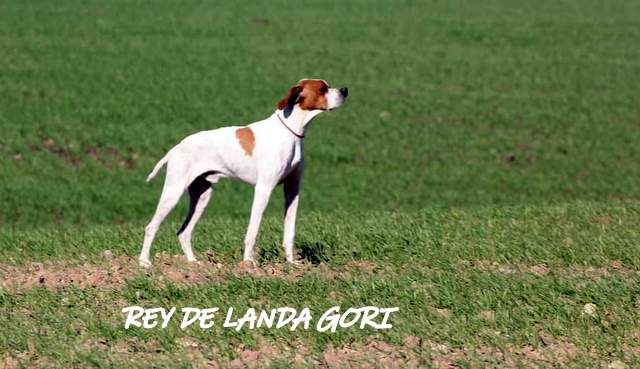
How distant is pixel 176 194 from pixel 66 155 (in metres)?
15.9

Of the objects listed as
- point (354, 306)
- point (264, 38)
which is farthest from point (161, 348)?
point (264, 38)

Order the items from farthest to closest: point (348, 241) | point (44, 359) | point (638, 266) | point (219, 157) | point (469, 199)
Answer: point (469, 199) < point (348, 241) < point (638, 266) < point (219, 157) < point (44, 359)

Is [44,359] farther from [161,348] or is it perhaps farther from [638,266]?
[638,266]

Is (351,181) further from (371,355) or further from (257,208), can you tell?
(371,355)

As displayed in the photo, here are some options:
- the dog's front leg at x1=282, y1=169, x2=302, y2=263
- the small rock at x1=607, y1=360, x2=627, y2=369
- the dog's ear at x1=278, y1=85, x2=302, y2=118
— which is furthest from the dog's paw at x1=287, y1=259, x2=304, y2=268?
the small rock at x1=607, y1=360, x2=627, y2=369

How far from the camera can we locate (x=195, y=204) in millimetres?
11297

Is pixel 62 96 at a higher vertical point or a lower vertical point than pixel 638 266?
lower

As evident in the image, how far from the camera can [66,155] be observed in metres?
26.1

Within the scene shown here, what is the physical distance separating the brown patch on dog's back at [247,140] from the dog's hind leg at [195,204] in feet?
2.07

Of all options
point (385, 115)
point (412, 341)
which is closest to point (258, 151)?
point (412, 341)

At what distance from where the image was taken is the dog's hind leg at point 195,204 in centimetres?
1118

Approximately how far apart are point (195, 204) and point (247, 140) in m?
1.03

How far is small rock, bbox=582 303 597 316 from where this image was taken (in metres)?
9.26

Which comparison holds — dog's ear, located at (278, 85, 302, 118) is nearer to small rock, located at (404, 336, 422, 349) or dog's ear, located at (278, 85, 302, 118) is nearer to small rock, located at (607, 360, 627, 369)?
small rock, located at (404, 336, 422, 349)
